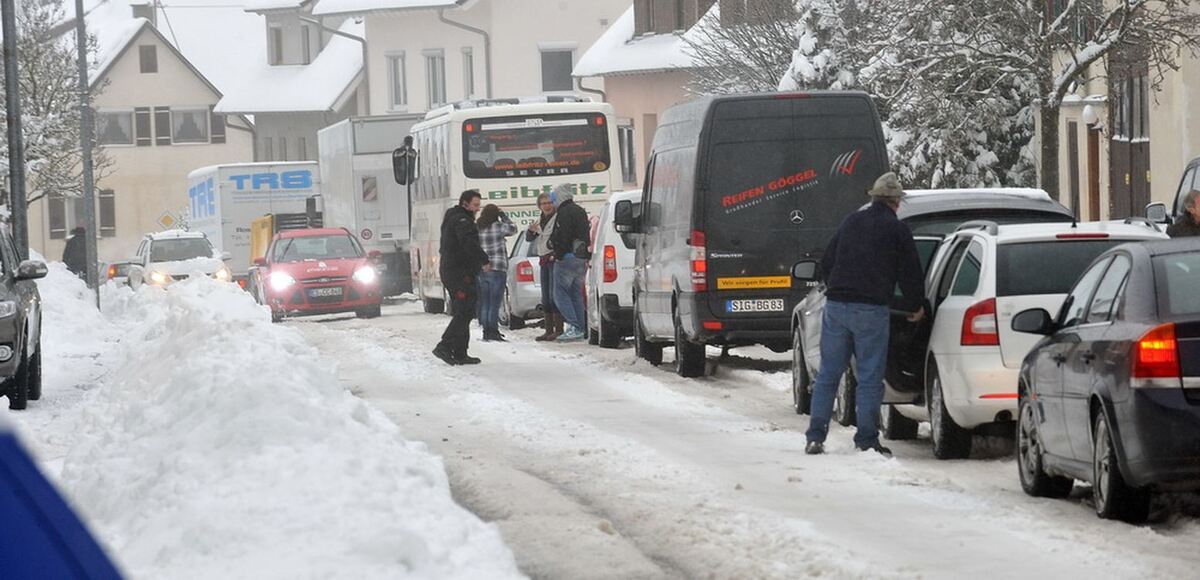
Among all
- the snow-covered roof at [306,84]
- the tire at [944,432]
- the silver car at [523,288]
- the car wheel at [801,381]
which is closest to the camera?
the tire at [944,432]

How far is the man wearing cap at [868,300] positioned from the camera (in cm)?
1232

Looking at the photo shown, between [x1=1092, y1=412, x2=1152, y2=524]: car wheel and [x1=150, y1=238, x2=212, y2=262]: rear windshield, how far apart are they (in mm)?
36151

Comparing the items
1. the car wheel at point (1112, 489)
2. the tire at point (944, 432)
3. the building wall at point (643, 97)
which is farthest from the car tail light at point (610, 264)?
the building wall at point (643, 97)

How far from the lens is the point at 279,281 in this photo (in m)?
35.0

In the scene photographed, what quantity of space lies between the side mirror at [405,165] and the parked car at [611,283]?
11909 millimetres

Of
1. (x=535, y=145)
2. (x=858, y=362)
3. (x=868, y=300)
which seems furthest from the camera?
(x=535, y=145)

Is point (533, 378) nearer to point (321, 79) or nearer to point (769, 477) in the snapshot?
point (769, 477)

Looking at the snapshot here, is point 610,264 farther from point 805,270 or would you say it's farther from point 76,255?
point 76,255

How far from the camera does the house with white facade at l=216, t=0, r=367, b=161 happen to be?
79.7 metres

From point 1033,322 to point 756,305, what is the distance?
8.27 m

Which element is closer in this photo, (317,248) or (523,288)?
(523,288)

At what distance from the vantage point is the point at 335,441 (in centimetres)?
1022

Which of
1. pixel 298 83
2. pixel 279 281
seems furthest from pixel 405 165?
pixel 298 83

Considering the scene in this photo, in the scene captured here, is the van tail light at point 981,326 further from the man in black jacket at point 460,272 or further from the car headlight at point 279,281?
the car headlight at point 279,281
